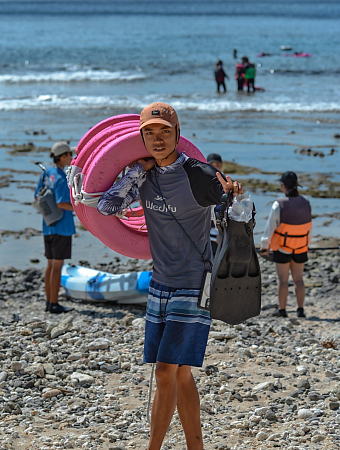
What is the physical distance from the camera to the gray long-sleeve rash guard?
3352mm

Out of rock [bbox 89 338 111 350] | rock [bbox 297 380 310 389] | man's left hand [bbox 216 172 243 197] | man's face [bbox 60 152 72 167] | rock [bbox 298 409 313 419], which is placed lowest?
rock [bbox 298 409 313 419]

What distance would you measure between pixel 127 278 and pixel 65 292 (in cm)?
91

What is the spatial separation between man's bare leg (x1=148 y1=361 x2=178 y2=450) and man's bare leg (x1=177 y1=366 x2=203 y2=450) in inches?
2.1

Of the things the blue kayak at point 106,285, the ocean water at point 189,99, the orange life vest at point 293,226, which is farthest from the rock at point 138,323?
the ocean water at point 189,99

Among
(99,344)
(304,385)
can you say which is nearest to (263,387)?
(304,385)

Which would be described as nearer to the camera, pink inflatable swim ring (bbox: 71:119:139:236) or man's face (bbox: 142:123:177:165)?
man's face (bbox: 142:123:177:165)

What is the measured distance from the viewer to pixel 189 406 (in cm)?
342

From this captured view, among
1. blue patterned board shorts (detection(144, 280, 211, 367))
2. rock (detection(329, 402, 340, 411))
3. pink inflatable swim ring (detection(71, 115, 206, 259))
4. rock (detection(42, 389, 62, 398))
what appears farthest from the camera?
rock (detection(42, 389, 62, 398))

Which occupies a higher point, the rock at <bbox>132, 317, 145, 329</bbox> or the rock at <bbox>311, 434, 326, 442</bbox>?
the rock at <bbox>132, 317, 145, 329</bbox>

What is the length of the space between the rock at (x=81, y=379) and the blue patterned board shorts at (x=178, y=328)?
1.42 meters

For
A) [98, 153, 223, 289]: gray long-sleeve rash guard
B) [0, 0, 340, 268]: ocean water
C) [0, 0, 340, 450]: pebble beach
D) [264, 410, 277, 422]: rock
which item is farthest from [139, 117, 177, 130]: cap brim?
[0, 0, 340, 268]: ocean water

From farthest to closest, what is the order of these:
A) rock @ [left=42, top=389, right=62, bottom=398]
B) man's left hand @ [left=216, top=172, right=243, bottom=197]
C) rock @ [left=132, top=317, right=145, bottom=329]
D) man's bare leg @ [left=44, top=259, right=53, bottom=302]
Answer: man's bare leg @ [left=44, top=259, right=53, bottom=302], rock @ [left=132, top=317, right=145, bottom=329], rock @ [left=42, top=389, right=62, bottom=398], man's left hand @ [left=216, top=172, right=243, bottom=197]

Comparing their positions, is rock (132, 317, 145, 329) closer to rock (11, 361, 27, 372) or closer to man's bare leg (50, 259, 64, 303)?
man's bare leg (50, 259, 64, 303)

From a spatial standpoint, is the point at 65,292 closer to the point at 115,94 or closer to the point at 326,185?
the point at 326,185
